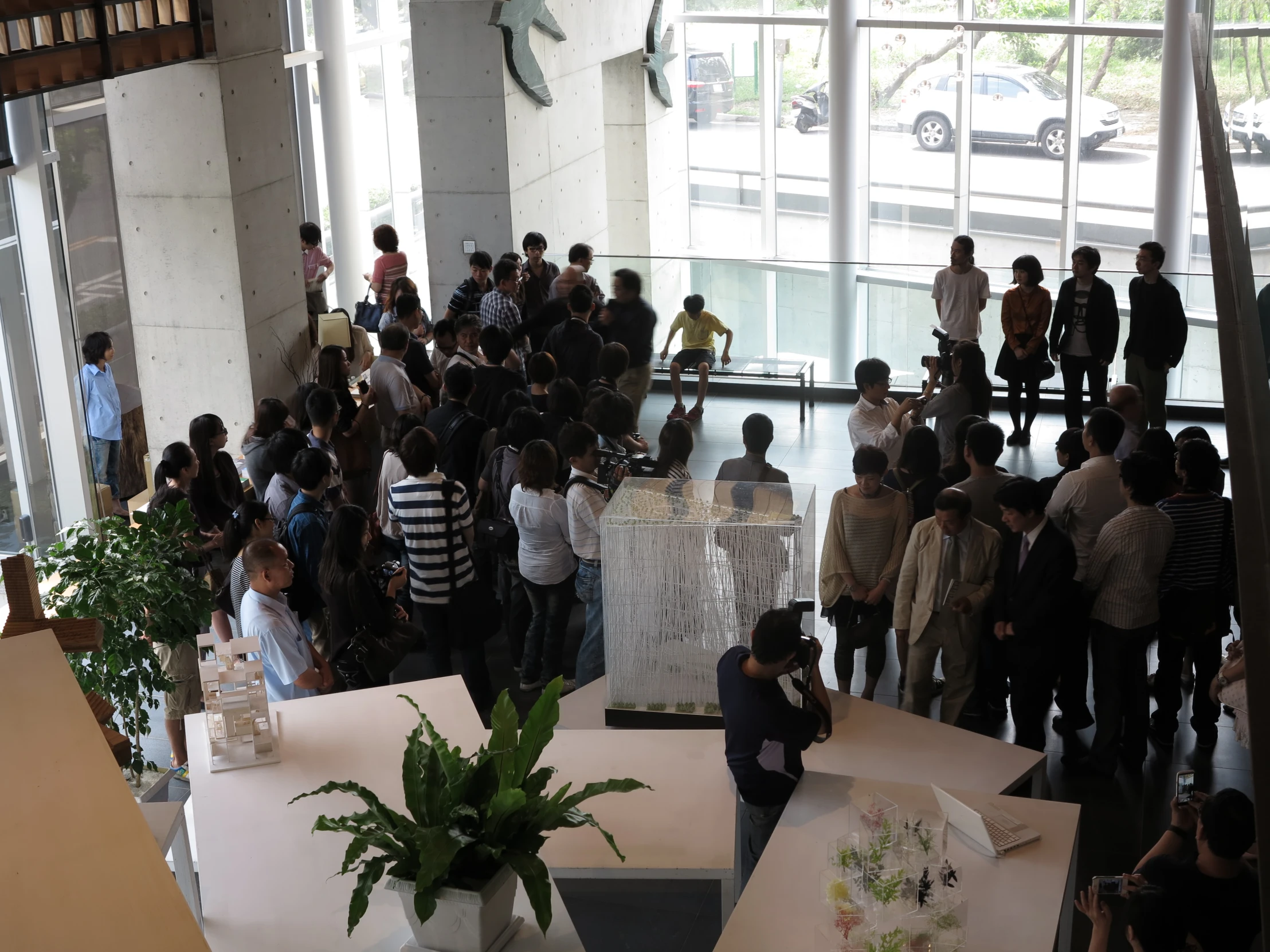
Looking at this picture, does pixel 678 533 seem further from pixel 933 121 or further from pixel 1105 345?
pixel 933 121

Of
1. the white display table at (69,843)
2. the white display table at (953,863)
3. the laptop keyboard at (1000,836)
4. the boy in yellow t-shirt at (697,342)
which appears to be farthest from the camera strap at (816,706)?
the boy in yellow t-shirt at (697,342)

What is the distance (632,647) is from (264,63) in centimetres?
576

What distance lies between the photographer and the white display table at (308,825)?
12.8ft

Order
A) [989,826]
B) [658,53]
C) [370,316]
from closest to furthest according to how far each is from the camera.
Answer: [989,826], [370,316], [658,53]

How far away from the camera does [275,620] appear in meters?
5.29

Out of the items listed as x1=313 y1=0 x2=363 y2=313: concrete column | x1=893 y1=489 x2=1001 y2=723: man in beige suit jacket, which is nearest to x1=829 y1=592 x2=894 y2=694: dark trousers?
x1=893 y1=489 x2=1001 y2=723: man in beige suit jacket

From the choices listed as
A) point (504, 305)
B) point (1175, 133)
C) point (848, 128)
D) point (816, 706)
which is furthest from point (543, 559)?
point (848, 128)

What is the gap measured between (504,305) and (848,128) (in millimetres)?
7287

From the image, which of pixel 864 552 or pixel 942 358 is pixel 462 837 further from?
pixel 942 358

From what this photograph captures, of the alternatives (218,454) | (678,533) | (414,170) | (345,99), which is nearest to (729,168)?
(414,170)

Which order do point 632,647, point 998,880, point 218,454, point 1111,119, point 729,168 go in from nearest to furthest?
1. point 998,880
2. point 632,647
3. point 218,454
4. point 1111,119
5. point 729,168

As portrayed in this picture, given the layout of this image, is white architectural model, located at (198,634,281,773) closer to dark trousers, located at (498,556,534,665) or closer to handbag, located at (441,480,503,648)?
handbag, located at (441,480,503,648)

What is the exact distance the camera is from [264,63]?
9.16 metres

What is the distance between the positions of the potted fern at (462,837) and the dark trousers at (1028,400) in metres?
7.59
